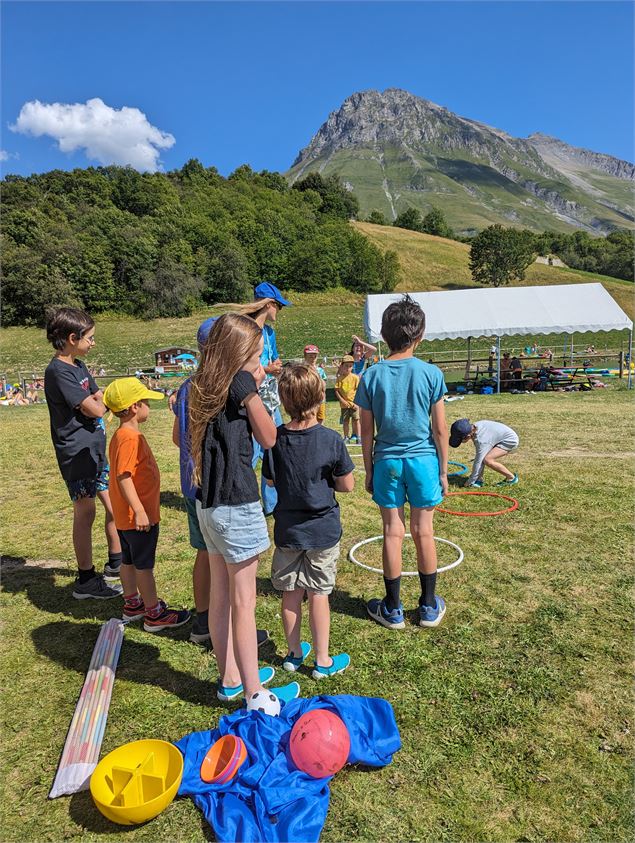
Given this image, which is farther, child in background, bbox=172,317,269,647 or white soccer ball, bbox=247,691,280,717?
child in background, bbox=172,317,269,647

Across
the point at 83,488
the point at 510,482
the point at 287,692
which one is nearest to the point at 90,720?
the point at 287,692

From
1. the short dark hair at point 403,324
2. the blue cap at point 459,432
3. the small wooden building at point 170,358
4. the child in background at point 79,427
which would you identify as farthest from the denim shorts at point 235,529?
the small wooden building at point 170,358

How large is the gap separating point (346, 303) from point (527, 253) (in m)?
30.6

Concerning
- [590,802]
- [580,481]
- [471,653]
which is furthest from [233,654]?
[580,481]

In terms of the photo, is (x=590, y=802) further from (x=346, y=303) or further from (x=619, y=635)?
(x=346, y=303)

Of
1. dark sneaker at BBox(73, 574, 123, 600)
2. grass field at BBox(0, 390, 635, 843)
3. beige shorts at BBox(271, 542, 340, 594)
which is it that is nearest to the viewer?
grass field at BBox(0, 390, 635, 843)

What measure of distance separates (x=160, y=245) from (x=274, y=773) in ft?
219

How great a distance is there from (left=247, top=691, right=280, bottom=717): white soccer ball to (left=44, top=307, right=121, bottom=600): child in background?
2115 mm

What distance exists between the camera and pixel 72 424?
4035 mm

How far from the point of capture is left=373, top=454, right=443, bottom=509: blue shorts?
3.51 meters

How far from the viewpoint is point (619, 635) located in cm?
350

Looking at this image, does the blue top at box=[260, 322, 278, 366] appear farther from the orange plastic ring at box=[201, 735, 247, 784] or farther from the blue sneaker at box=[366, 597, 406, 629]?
the orange plastic ring at box=[201, 735, 247, 784]

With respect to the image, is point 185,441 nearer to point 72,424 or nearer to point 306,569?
point 306,569

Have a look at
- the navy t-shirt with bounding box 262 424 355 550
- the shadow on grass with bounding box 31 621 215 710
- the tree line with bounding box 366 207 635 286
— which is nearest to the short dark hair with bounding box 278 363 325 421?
the navy t-shirt with bounding box 262 424 355 550
